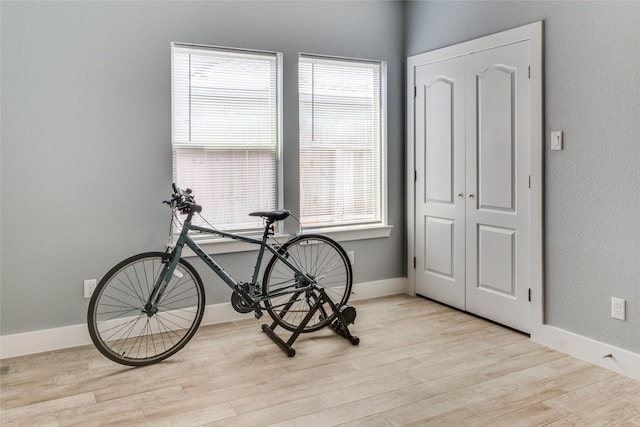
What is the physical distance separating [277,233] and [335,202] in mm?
578

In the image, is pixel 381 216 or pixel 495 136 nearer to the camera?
→ pixel 495 136

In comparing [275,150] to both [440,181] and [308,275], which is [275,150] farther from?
[440,181]

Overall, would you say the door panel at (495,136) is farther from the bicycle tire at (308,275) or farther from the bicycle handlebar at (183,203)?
the bicycle handlebar at (183,203)

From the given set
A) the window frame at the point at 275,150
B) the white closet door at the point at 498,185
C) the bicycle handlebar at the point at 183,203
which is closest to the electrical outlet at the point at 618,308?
the white closet door at the point at 498,185

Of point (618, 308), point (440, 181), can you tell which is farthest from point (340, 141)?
point (618, 308)

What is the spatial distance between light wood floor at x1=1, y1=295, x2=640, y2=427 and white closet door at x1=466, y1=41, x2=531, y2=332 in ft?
1.05

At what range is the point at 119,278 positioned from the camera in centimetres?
329

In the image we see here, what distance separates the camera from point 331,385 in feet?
8.56

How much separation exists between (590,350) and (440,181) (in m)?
1.62

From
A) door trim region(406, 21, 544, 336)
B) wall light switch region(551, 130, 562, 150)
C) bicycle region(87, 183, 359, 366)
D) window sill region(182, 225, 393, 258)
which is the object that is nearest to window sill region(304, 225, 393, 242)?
window sill region(182, 225, 393, 258)

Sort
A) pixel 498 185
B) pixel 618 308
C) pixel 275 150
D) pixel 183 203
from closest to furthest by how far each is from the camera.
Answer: pixel 618 308 → pixel 183 203 → pixel 498 185 → pixel 275 150

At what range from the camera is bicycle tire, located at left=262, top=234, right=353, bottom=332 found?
3295 millimetres

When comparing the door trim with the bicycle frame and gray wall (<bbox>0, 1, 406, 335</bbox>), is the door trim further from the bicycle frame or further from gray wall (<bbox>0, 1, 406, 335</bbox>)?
gray wall (<bbox>0, 1, 406, 335</bbox>)

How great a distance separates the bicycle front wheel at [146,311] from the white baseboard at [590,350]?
2.17m
